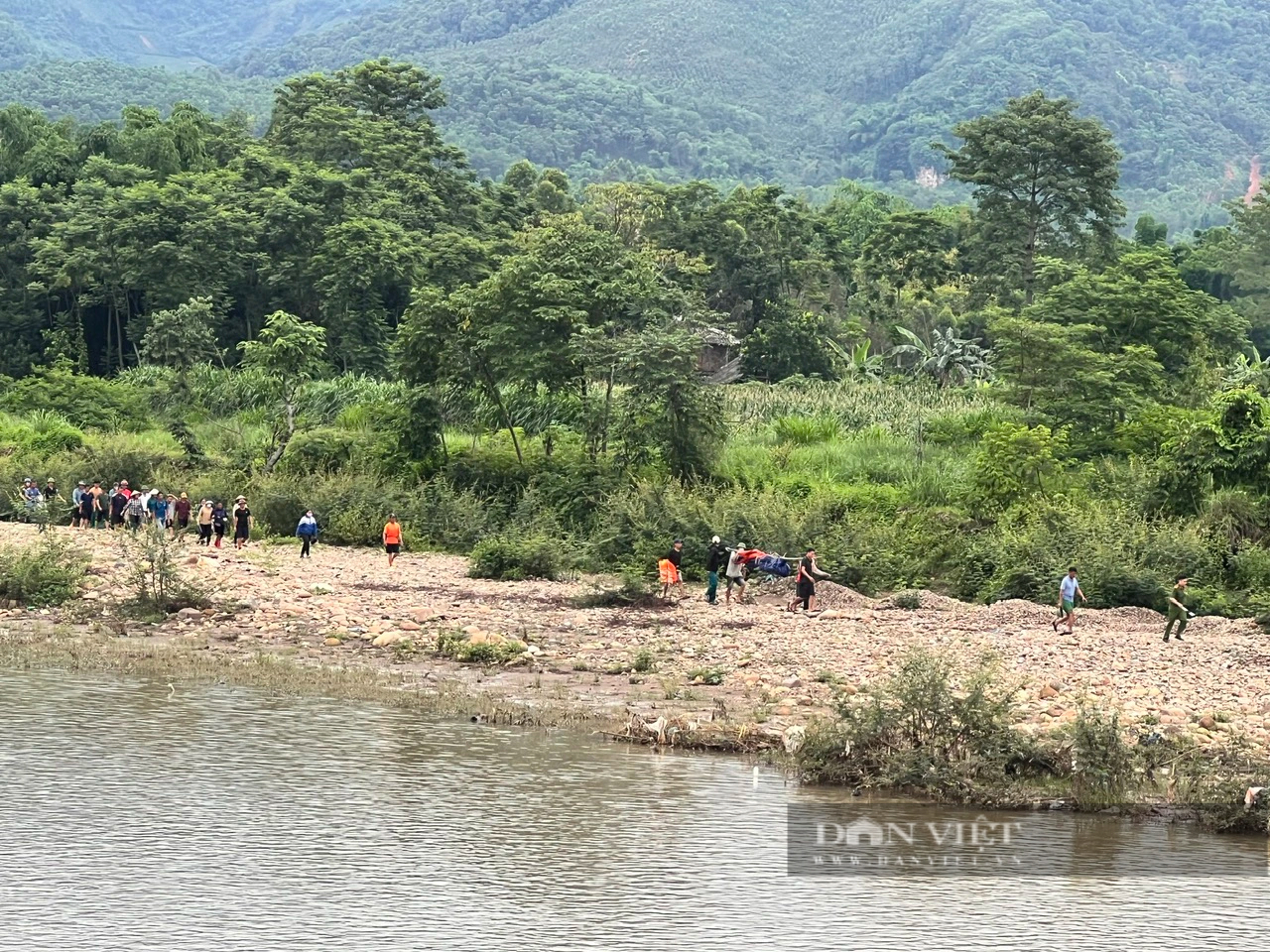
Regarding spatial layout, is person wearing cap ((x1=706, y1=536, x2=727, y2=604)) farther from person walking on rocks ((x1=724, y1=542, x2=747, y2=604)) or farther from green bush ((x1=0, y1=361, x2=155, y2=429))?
green bush ((x1=0, y1=361, x2=155, y2=429))

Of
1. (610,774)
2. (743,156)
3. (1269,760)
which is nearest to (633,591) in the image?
(610,774)

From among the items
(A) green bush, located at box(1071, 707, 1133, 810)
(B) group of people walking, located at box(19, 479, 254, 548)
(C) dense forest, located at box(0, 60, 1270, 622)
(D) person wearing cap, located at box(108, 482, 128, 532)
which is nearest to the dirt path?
(A) green bush, located at box(1071, 707, 1133, 810)

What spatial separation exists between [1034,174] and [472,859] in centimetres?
4397

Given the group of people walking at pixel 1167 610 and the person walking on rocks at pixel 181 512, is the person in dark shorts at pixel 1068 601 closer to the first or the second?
the group of people walking at pixel 1167 610

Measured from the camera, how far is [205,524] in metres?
32.6

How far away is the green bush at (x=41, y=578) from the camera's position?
26969 mm

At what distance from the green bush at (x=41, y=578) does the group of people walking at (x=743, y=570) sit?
9.41 meters

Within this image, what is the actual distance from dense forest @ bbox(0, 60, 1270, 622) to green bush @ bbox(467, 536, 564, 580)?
0.35 feet

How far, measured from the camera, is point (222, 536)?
34812 mm

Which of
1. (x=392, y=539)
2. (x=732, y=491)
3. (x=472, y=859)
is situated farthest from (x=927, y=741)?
(x=732, y=491)

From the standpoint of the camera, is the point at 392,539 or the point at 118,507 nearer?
the point at 392,539

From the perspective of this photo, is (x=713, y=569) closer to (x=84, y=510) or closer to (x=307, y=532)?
(x=307, y=532)

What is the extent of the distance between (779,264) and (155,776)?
45.8m

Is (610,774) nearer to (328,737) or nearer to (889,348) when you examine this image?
(328,737)
